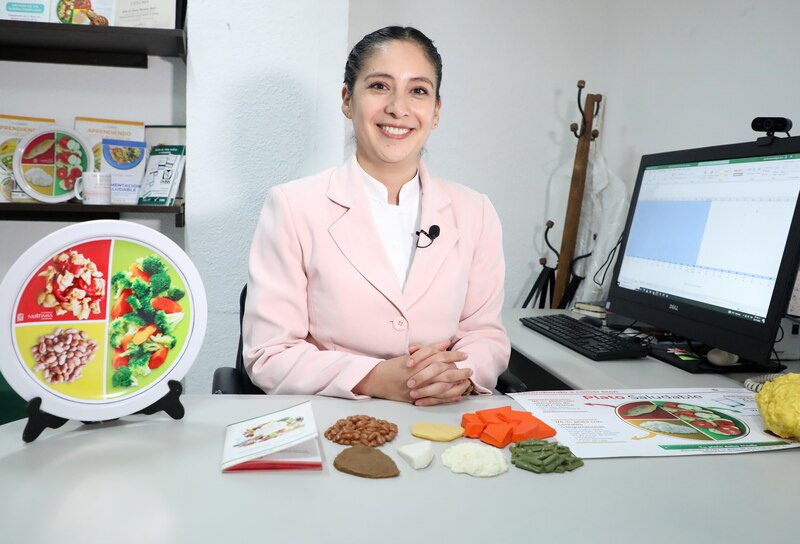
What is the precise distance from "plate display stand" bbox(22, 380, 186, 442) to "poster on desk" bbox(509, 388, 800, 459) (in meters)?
0.64

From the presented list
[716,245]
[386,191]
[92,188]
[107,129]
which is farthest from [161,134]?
[716,245]

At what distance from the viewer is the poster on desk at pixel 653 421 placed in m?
1.01

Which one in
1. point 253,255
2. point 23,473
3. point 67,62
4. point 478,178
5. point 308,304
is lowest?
point 23,473

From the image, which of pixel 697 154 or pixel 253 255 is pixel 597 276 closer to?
pixel 697 154

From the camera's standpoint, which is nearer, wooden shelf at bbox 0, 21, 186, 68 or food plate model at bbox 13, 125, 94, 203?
wooden shelf at bbox 0, 21, 186, 68

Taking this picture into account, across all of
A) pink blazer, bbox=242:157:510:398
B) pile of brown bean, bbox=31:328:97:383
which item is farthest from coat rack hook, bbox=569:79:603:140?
pile of brown bean, bbox=31:328:97:383

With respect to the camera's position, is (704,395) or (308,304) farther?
(308,304)

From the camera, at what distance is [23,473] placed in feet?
2.82

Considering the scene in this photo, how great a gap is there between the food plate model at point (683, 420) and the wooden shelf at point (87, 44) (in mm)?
1665

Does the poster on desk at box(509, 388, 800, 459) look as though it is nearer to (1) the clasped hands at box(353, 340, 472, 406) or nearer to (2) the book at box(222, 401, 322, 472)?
(1) the clasped hands at box(353, 340, 472, 406)

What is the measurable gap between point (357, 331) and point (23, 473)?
73 cm

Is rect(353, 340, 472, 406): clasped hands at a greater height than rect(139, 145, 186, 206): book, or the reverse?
rect(139, 145, 186, 206): book

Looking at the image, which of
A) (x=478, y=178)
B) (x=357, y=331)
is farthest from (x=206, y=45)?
(x=478, y=178)

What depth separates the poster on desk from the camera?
1007 millimetres
